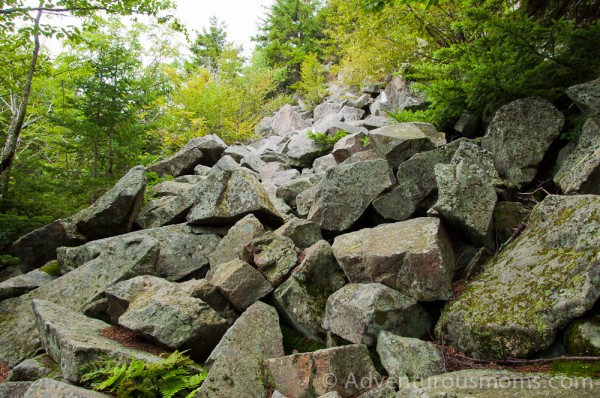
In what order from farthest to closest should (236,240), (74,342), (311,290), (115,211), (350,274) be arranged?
1. (115,211)
2. (236,240)
3. (311,290)
4. (350,274)
5. (74,342)

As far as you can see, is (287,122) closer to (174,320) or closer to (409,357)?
(174,320)

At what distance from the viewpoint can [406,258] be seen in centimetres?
570

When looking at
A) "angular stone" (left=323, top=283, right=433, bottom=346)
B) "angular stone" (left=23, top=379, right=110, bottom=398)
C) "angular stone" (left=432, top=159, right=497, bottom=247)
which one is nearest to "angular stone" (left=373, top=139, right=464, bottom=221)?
"angular stone" (left=432, top=159, right=497, bottom=247)

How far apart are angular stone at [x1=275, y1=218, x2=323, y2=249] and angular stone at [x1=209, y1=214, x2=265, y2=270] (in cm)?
64

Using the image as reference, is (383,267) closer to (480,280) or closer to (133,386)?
(480,280)

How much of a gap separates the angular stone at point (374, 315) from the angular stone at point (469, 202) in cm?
156

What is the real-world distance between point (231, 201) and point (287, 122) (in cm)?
1763

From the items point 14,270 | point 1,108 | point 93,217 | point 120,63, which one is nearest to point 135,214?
point 93,217

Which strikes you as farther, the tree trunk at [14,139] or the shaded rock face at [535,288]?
the tree trunk at [14,139]

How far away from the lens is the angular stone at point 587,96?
662cm

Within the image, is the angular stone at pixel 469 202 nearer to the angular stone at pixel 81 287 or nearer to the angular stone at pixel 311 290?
the angular stone at pixel 311 290

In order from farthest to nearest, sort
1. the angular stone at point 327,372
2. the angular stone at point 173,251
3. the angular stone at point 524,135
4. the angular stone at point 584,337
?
the angular stone at point 173,251 → the angular stone at point 524,135 → the angular stone at point 327,372 → the angular stone at point 584,337

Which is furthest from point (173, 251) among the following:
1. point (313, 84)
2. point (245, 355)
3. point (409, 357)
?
point (313, 84)

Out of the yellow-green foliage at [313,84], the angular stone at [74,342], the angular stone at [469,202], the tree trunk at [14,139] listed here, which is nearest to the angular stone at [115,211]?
the tree trunk at [14,139]
